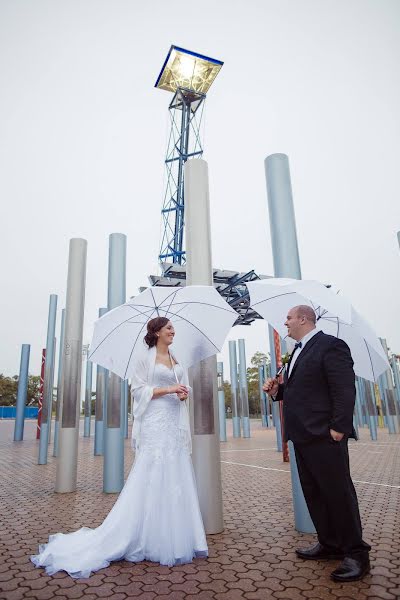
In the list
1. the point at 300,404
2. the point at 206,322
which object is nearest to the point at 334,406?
the point at 300,404

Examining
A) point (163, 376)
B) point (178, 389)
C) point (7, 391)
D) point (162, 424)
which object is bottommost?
point (162, 424)

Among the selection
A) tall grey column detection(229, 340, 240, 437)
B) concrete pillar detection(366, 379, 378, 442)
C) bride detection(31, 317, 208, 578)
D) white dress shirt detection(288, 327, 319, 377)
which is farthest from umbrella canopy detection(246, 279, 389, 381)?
tall grey column detection(229, 340, 240, 437)

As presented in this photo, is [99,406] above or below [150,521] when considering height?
above

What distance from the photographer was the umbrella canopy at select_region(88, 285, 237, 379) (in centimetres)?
412

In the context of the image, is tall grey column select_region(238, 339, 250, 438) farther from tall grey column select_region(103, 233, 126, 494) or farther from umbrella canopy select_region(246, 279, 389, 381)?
umbrella canopy select_region(246, 279, 389, 381)

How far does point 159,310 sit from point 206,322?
1.82 feet

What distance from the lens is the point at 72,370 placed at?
7656 mm

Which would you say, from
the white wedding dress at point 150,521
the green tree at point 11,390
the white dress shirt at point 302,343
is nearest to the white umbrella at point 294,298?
the white dress shirt at point 302,343

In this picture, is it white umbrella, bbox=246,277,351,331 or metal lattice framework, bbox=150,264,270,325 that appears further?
metal lattice framework, bbox=150,264,270,325

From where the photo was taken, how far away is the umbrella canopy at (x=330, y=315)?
335 centimetres

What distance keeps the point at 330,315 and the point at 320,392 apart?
928 mm

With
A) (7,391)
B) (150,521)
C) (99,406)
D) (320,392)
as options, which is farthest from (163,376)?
(7,391)

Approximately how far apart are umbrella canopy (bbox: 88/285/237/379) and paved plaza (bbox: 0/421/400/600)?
1.87m

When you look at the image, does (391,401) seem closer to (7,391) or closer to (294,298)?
(294,298)
